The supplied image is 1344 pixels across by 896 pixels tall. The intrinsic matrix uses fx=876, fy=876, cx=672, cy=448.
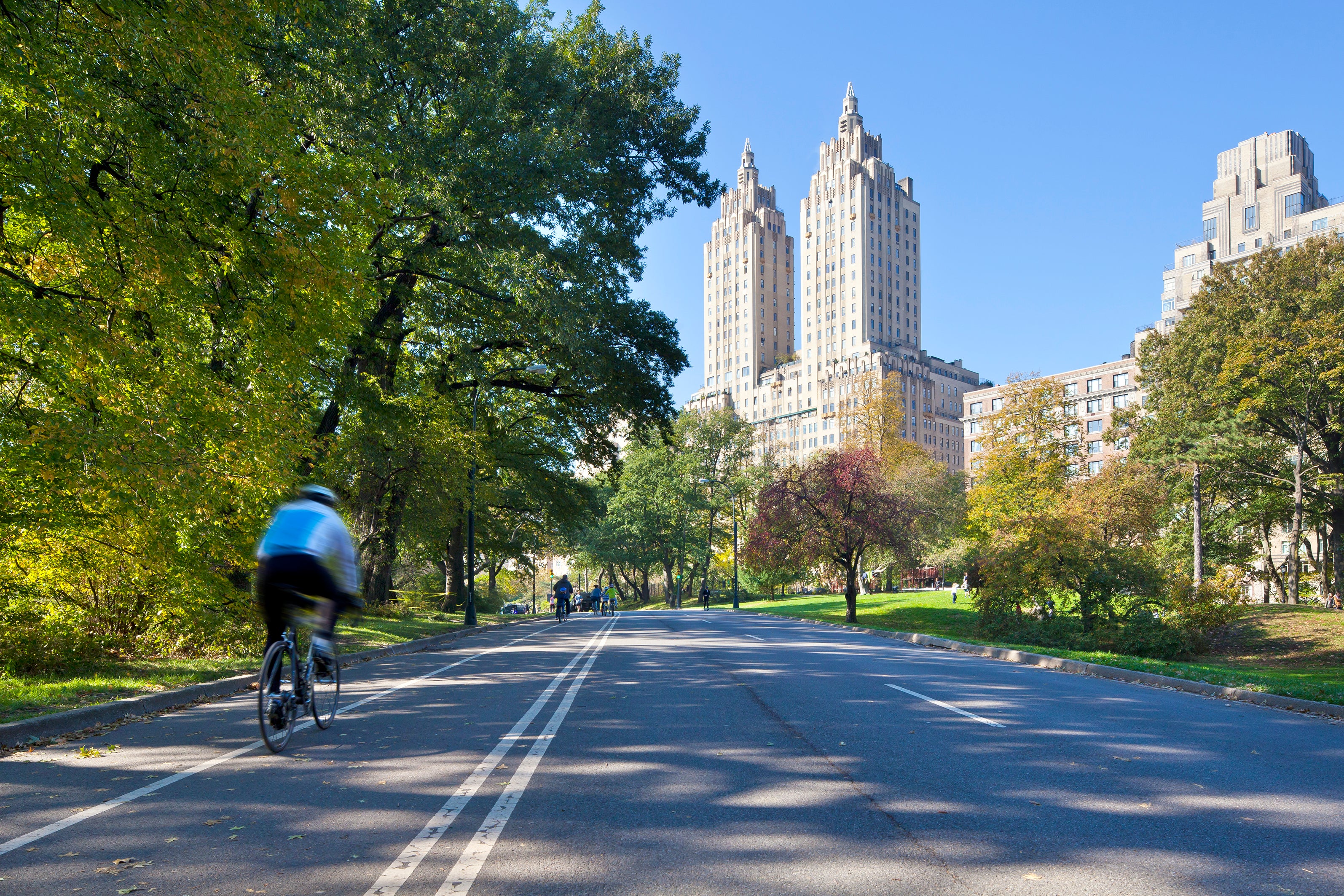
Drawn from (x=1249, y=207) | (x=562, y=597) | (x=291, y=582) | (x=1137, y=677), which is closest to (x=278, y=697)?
(x=291, y=582)

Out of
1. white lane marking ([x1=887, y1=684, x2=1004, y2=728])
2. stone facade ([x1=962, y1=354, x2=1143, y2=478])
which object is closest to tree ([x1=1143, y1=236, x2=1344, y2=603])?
white lane marking ([x1=887, y1=684, x2=1004, y2=728])

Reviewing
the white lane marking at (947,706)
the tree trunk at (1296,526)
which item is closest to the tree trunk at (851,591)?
the tree trunk at (1296,526)

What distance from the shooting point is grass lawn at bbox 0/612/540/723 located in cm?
877

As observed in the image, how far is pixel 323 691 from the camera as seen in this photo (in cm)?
843

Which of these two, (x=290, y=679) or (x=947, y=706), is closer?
(x=290, y=679)

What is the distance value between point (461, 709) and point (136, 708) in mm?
3475

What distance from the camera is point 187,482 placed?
10.4m

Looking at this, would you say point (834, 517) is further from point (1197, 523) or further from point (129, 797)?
point (129, 797)

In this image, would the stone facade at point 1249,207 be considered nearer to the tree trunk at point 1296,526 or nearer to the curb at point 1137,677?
the tree trunk at point 1296,526

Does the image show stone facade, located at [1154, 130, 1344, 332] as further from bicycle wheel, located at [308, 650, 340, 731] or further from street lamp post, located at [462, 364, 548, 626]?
bicycle wheel, located at [308, 650, 340, 731]

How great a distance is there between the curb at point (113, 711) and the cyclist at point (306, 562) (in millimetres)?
2521

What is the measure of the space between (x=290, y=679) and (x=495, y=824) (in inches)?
131

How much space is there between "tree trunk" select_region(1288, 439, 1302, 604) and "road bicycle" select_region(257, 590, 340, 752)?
3850 centimetres

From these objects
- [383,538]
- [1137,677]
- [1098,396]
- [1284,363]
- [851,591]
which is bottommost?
[1137,677]
